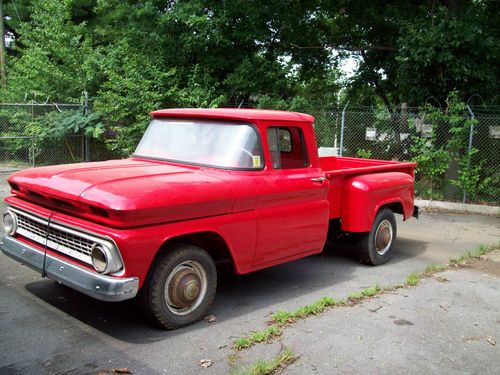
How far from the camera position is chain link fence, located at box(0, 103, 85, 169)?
14008 mm

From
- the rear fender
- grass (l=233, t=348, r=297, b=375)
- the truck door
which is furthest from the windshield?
grass (l=233, t=348, r=297, b=375)

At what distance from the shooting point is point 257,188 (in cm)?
483

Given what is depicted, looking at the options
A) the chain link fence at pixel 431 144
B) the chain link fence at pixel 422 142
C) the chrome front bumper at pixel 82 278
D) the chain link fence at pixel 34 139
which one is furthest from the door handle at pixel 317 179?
the chain link fence at pixel 34 139

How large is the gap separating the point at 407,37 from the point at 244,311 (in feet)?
31.2

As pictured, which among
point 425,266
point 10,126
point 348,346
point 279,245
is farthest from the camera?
point 10,126

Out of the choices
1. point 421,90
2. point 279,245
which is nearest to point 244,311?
point 279,245

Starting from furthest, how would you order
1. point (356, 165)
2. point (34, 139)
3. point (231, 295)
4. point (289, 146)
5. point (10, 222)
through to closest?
point (34, 139) < point (356, 165) < point (289, 146) < point (231, 295) < point (10, 222)

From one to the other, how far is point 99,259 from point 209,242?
1.06 meters

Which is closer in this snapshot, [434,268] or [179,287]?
[179,287]

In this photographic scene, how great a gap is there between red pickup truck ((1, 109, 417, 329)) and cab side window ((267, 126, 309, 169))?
1 cm

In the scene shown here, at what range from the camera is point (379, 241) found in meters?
6.72

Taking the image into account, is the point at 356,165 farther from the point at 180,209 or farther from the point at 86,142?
the point at 86,142

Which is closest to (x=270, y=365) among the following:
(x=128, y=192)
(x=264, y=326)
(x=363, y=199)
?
(x=264, y=326)

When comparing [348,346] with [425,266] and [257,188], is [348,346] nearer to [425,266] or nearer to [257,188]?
[257,188]
